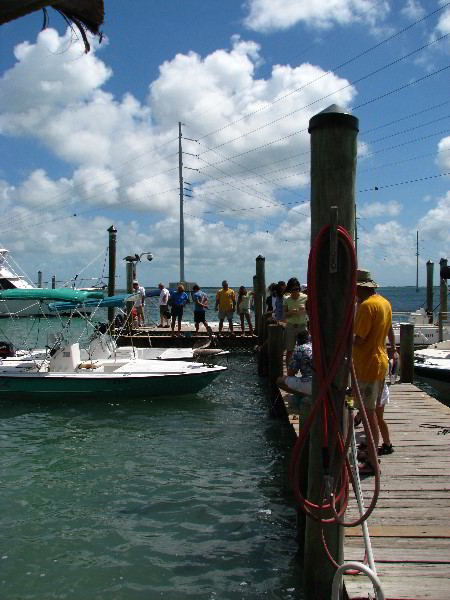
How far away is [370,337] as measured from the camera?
219 inches

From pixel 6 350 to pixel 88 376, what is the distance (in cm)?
358

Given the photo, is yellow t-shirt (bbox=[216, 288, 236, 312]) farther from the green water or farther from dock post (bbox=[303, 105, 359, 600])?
dock post (bbox=[303, 105, 359, 600])

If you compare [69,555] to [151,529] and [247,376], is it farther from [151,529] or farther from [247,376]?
[247,376]

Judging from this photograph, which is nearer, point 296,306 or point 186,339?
point 296,306

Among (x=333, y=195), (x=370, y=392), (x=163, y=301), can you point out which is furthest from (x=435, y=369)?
(x=163, y=301)

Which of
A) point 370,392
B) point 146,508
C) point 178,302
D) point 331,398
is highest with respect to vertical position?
point 178,302

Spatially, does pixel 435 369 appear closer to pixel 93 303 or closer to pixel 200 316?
pixel 93 303

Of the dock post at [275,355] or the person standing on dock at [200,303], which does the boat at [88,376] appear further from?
the person standing on dock at [200,303]

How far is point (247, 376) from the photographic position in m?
17.7

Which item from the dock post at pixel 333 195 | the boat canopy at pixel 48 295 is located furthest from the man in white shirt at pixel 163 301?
the dock post at pixel 333 195

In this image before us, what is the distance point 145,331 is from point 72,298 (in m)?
7.32

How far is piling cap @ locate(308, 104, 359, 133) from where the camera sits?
3.55m

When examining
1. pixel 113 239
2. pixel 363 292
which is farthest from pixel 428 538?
pixel 113 239

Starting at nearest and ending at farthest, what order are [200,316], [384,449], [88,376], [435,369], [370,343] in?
[370,343], [384,449], [88,376], [435,369], [200,316]
